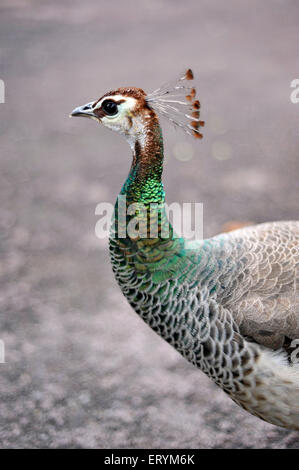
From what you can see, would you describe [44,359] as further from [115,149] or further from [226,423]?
[115,149]

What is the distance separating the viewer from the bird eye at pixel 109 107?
6.55ft

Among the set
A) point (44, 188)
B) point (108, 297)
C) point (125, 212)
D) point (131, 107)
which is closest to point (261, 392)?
point (125, 212)

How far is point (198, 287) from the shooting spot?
6.89 ft

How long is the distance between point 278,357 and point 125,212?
0.80 m

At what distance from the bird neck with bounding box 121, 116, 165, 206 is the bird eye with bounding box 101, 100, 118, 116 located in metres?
0.13

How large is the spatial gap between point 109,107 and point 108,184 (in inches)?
85.4

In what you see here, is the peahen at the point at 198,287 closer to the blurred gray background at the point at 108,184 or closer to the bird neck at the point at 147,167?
the bird neck at the point at 147,167

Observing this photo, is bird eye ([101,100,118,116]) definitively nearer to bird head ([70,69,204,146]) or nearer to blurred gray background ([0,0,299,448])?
bird head ([70,69,204,146])

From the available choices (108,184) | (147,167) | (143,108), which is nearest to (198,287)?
(147,167)

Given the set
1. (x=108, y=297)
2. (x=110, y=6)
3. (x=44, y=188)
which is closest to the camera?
(x=108, y=297)

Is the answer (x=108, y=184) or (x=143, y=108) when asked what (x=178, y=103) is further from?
(x=108, y=184)

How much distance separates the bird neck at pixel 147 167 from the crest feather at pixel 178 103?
61 mm

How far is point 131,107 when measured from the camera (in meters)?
1.97
